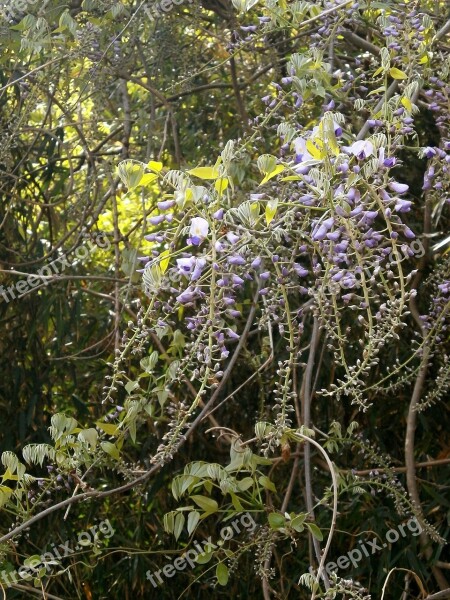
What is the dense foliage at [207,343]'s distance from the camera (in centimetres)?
179

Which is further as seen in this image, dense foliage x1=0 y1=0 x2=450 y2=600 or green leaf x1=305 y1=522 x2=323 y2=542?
dense foliage x1=0 y1=0 x2=450 y2=600

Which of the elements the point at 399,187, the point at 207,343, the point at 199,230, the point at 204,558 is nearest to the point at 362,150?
the point at 399,187

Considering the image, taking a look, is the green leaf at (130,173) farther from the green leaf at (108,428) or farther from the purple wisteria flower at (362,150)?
the green leaf at (108,428)

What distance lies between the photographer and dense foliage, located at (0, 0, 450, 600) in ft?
5.89

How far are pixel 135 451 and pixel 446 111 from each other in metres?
1.14

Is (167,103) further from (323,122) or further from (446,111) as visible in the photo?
(323,122)

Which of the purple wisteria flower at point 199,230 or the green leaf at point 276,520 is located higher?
the purple wisteria flower at point 199,230

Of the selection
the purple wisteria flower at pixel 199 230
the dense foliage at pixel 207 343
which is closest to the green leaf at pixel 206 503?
the dense foliage at pixel 207 343

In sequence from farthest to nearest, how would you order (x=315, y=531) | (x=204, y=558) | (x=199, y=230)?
(x=204, y=558), (x=315, y=531), (x=199, y=230)

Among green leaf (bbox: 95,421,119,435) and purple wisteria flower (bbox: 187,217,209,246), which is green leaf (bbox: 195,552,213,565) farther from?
purple wisteria flower (bbox: 187,217,209,246)

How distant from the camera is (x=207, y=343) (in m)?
1.76

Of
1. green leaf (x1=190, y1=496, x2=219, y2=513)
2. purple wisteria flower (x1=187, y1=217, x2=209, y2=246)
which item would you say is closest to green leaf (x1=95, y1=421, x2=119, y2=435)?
green leaf (x1=190, y1=496, x2=219, y2=513)

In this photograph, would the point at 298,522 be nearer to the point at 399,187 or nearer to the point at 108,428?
the point at 108,428

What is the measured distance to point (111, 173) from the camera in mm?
2326
